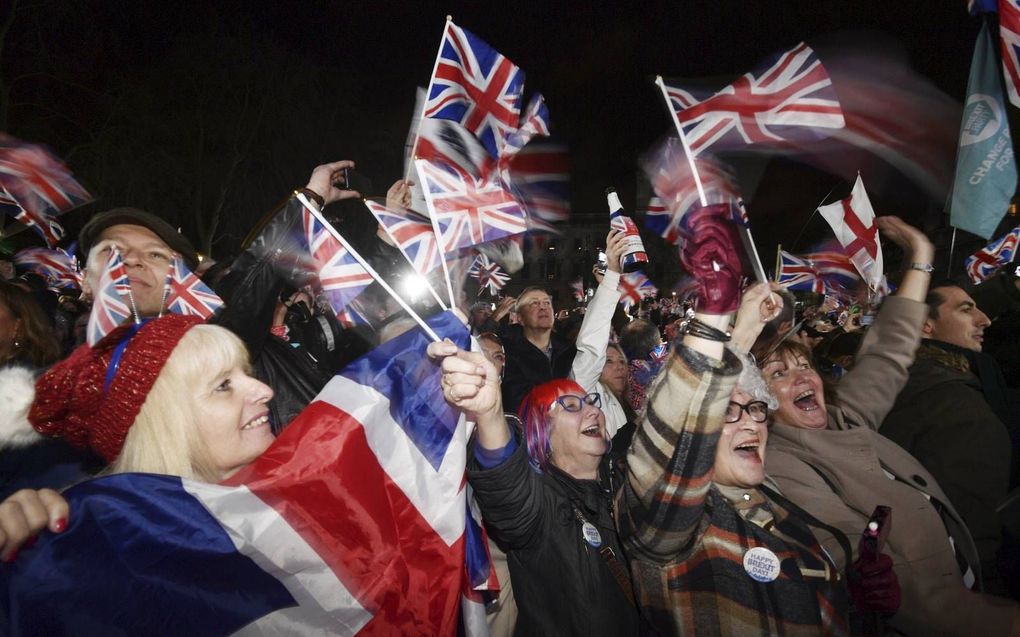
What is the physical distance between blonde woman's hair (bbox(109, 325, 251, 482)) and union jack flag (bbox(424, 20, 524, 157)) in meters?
1.51

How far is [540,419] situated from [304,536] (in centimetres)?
150

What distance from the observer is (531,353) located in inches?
232

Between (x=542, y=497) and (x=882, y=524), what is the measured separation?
4.39 ft

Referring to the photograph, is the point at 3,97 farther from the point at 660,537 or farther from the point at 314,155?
the point at 660,537

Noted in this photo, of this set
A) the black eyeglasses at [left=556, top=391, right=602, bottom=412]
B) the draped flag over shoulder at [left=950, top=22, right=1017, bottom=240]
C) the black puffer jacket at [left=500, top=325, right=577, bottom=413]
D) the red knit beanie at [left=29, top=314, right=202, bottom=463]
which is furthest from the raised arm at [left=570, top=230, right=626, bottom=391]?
the red knit beanie at [left=29, top=314, right=202, bottom=463]

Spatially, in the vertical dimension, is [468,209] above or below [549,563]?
above

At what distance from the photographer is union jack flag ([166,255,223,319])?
304 cm

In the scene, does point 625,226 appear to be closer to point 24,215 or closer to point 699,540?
point 699,540

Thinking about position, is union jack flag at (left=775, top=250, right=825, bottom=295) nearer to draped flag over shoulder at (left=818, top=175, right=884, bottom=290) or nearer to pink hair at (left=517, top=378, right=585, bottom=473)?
draped flag over shoulder at (left=818, top=175, right=884, bottom=290)

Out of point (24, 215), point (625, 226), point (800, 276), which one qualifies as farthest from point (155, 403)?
point (800, 276)

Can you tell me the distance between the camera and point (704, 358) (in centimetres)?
176

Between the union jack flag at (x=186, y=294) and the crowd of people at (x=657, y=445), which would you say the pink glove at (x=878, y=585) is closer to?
the crowd of people at (x=657, y=445)

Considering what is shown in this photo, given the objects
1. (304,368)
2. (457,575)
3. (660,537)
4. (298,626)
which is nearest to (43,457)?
(304,368)

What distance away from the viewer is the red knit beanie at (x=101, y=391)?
1828 millimetres
